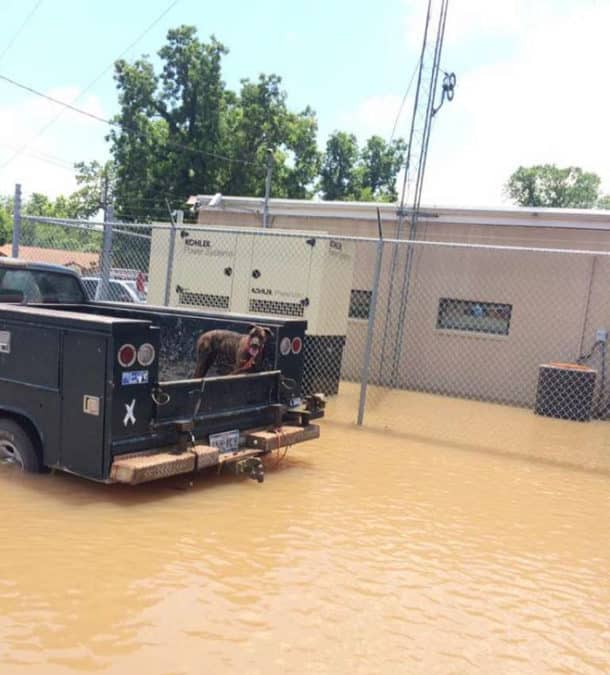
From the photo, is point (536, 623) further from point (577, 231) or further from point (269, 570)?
point (577, 231)

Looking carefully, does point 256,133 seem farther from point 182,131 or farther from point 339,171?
point 339,171

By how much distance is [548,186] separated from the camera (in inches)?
2638

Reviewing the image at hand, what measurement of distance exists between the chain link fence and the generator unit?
0.06 ft

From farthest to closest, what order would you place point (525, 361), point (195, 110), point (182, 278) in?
1. point (195, 110)
2. point (525, 361)
3. point (182, 278)

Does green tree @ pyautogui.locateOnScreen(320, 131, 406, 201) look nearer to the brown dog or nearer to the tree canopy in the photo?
the tree canopy

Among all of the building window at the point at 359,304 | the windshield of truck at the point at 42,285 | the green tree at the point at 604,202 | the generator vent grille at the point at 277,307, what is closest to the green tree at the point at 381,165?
the green tree at the point at 604,202

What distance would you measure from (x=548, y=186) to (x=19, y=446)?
226 feet

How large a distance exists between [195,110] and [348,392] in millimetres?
25207

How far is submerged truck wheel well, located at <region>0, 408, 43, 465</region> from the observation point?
17.0ft

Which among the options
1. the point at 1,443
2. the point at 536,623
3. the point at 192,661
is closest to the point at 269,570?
the point at 192,661

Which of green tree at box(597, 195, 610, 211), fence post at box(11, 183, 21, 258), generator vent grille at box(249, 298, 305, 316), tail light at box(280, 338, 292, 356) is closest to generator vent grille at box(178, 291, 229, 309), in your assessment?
generator vent grille at box(249, 298, 305, 316)

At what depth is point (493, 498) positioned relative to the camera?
245 inches

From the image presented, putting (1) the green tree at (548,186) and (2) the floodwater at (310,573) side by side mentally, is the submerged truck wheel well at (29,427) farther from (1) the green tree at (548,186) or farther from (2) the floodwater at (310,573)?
(1) the green tree at (548,186)

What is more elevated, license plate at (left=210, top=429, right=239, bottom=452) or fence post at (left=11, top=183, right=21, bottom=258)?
fence post at (left=11, top=183, right=21, bottom=258)
